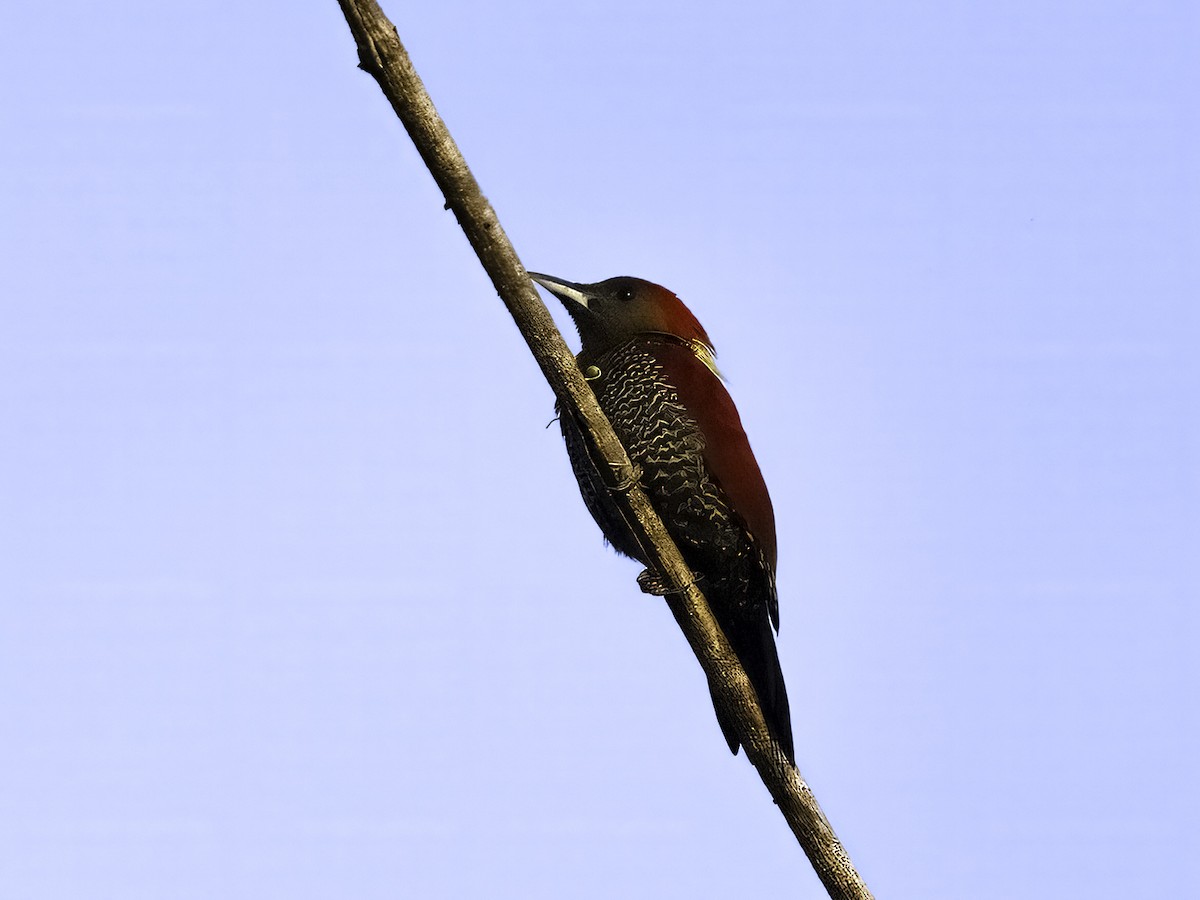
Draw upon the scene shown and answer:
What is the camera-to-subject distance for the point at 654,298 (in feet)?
16.0

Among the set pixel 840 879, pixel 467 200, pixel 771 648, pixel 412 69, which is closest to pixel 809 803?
pixel 840 879

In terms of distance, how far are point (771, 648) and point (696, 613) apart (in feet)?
1.58

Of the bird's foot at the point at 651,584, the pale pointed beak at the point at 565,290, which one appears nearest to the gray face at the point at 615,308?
the pale pointed beak at the point at 565,290

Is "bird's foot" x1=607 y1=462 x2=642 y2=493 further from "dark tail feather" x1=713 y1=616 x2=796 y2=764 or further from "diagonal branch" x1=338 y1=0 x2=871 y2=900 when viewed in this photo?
"dark tail feather" x1=713 y1=616 x2=796 y2=764

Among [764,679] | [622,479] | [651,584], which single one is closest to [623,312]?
[622,479]

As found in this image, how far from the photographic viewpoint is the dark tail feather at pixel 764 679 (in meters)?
4.23

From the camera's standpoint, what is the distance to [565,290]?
4.93m

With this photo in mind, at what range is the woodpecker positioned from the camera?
442cm

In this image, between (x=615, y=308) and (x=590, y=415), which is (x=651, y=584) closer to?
(x=590, y=415)

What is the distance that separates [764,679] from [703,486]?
70 cm

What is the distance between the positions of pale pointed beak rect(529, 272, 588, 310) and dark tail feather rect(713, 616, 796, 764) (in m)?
1.37

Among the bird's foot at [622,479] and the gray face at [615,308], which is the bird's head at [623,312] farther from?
the bird's foot at [622,479]

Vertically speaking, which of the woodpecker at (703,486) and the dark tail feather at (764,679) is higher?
the woodpecker at (703,486)

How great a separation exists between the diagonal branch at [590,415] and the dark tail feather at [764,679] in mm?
67
